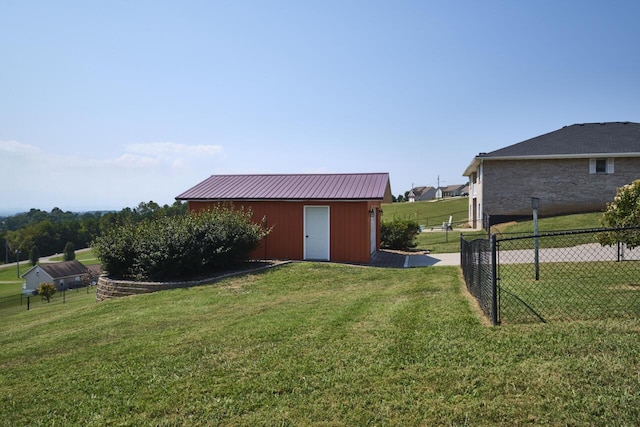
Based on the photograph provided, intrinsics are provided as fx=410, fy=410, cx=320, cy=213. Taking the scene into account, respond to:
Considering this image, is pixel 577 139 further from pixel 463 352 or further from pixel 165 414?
pixel 165 414

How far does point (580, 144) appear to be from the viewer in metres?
24.0

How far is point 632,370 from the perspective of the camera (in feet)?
11.9

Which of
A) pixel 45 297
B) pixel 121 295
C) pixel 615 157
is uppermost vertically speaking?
pixel 615 157

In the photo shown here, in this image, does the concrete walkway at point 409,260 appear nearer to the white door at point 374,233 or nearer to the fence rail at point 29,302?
the white door at point 374,233

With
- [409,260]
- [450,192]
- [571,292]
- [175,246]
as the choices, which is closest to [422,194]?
[450,192]

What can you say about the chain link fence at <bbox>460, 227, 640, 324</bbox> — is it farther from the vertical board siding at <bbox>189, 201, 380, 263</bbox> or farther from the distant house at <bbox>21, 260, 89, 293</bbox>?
the distant house at <bbox>21, 260, 89, 293</bbox>

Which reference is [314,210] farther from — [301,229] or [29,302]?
[29,302]

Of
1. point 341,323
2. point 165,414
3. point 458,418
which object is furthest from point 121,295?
point 458,418

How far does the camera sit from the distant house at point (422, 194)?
10950 cm

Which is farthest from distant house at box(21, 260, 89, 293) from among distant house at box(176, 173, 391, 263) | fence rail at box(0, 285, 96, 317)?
distant house at box(176, 173, 391, 263)

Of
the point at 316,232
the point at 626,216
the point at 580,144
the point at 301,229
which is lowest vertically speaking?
the point at 316,232

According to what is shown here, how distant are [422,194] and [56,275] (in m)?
86.9

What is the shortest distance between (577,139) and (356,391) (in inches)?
1050

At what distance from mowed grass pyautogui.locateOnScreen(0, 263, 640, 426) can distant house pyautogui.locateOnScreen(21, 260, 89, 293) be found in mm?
57381
